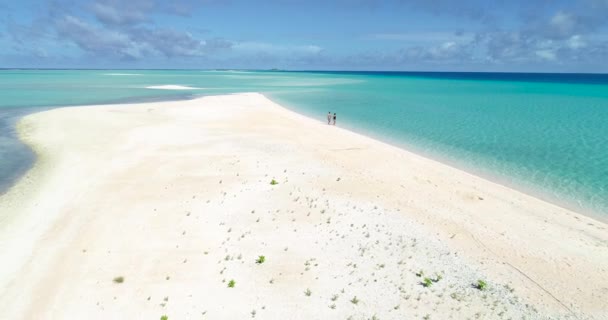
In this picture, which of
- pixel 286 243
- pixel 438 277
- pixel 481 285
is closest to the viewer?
pixel 481 285

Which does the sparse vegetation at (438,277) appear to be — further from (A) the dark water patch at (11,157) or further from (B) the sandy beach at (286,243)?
(A) the dark water patch at (11,157)

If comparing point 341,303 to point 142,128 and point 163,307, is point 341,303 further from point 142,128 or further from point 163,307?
point 142,128

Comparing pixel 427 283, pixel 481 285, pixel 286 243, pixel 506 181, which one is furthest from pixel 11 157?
pixel 506 181

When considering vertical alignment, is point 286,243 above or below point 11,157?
above

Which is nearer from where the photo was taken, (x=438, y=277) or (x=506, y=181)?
(x=438, y=277)

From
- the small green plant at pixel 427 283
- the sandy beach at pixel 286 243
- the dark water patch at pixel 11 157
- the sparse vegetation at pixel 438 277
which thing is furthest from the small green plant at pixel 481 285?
the dark water patch at pixel 11 157

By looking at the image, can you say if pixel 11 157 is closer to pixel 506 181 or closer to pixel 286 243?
pixel 286 243

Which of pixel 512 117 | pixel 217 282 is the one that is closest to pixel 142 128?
pixel 217 282

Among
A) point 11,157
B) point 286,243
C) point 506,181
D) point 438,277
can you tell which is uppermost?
point 438,277

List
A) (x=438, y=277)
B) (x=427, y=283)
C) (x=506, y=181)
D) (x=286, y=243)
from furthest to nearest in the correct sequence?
(x=506, y=181), (x=286, y=243), (x=438, y=277), (x=427, y=283)
